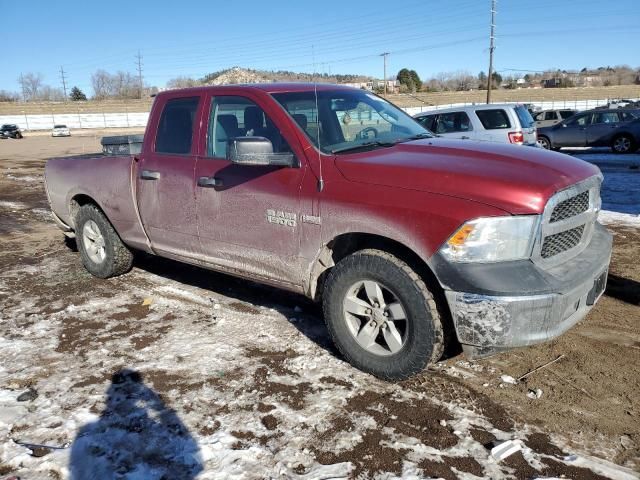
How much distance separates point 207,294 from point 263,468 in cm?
288

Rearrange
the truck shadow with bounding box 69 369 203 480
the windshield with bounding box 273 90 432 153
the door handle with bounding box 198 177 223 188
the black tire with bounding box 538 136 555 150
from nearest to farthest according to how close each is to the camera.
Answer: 1. the truck shadow with bounding box 69 369 203 480
2. the windshield with bounding box 273 90 432 153
3. the door handle with bounding box 198 177 223 188
4. the black tire with bounding box 538 136 555 150

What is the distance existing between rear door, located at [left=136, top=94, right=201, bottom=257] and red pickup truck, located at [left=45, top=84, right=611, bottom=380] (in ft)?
0.05

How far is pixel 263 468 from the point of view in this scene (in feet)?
8.95

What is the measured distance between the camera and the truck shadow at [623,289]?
4.87 metres

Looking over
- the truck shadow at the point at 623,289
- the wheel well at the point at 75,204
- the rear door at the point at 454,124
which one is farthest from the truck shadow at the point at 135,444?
the rear door at the point at 454,124

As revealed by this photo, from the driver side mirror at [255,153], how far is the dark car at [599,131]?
1766cm

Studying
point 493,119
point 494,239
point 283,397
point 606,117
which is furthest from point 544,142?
point 283,397

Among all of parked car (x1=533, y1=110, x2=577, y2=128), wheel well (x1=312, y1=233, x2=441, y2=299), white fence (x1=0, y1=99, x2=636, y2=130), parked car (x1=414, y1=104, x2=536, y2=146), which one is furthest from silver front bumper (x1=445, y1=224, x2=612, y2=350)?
white fence (x1=0, y1=99, x2=636, y2=130)

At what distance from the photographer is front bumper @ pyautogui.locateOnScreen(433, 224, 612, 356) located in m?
2.98

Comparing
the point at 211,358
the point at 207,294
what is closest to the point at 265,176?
the point at 211,358

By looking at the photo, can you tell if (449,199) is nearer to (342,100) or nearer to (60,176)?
A: (342,100)

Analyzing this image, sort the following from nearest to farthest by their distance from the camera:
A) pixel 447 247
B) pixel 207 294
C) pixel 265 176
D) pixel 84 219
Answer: pixel 447 247
pixel 265 176
pixel 207 294
pixel 84 219

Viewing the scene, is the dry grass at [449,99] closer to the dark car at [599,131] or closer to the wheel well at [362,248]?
the dark car at [599,131]

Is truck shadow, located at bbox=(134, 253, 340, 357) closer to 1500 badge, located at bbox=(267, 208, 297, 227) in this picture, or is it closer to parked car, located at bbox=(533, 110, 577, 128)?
1500 badge, located at bbox=(267, 208, 297, 227)
